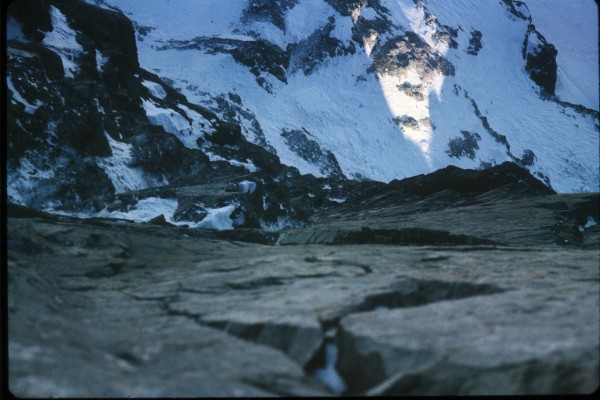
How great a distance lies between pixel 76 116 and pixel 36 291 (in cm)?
1710

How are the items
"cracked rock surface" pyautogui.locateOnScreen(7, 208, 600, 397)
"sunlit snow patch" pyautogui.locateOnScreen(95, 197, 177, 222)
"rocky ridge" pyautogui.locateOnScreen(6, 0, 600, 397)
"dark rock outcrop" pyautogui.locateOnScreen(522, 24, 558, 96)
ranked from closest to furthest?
"cracked rock surface" pyautogui.locateOnScreen(7, 208, 600, 397)
"rocky ridge" pyautogui.locateOnScreen(6, 0, 600, 397)
"sunlit snow patch" pyautogui.locateOnScreen(95, 197, 177, 222)
"dark rock outcrop" pyautogui.locateOnScreen(522, 24, 558, 96)

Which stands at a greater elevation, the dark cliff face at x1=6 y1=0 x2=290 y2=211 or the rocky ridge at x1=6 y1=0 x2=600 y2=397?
the rocky ridge at x1=6 y1=0 x2=600 y2=397

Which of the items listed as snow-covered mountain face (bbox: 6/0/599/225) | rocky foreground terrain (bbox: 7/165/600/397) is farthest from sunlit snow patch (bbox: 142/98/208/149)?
rocky foreground terrain (bbox: 7/165/600/397)

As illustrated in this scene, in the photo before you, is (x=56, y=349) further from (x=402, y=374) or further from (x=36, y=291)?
(x=402, y=374)

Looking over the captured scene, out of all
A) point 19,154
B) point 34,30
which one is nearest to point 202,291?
point 19,154

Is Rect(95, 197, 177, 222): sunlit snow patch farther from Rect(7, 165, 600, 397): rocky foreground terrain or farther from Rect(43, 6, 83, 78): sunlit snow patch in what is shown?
Rect(43, 6, 83, 78): sunlit snow patch

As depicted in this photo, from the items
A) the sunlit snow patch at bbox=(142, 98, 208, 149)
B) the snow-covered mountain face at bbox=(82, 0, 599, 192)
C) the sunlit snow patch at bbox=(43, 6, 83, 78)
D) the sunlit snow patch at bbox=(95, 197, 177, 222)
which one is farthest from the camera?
the snow-covered mountain face at bbox=(82, 0, 599, 192)

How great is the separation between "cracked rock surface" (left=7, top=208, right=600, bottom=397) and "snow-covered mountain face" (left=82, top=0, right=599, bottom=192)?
4201 cm

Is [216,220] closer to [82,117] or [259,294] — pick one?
[82,117]

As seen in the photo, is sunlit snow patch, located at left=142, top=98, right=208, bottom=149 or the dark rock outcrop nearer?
sunlit snow patch, located at left=142, top=98, right=208, bottom=149

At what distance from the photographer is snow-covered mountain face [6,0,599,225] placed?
19297 millimetres

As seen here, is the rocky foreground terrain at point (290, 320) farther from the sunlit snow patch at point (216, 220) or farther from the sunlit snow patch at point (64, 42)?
the sunlit snow patch at point (64, 42)

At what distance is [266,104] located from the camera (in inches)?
2266

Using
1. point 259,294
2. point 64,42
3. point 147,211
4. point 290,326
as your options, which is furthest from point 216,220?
point 64,42
